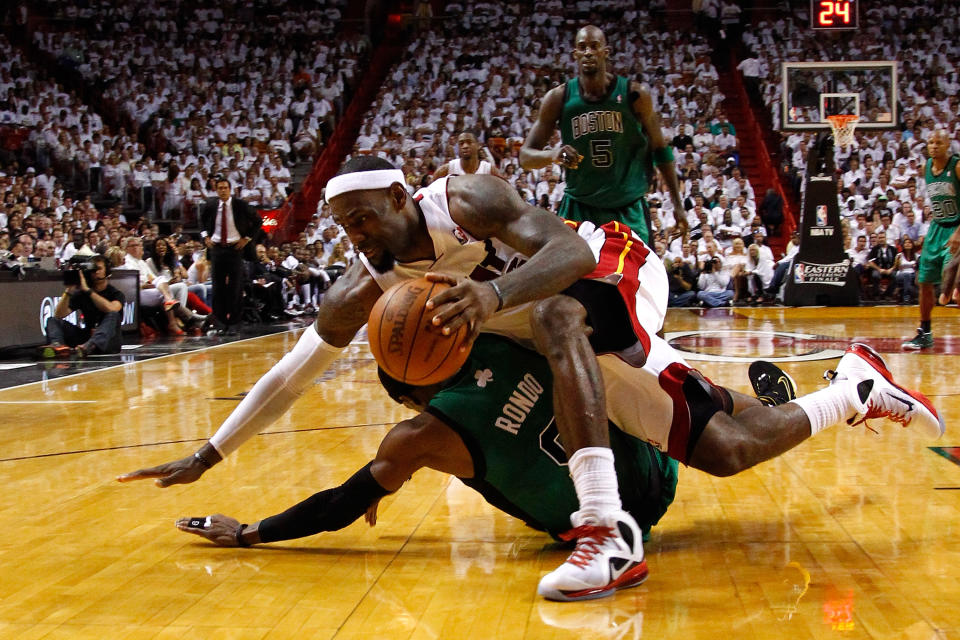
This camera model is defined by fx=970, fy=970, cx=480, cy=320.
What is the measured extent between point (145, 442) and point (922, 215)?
13500mm

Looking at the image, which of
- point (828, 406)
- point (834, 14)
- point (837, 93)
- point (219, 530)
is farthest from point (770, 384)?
point (834, 14)

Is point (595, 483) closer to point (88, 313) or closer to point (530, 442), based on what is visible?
point (530, 442)

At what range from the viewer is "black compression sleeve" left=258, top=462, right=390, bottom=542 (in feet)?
8.57

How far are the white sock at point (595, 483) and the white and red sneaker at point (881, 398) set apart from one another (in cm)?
109

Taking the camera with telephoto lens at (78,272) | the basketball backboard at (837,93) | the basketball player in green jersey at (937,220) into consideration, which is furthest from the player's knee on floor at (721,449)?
the basketball backboard at (837,93)

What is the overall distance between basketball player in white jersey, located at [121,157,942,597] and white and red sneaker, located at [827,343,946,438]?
3 centimetres

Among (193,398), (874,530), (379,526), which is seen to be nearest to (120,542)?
(379,526)

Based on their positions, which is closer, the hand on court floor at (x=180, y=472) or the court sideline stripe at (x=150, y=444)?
the hand on court floor at (x=180, y=472)

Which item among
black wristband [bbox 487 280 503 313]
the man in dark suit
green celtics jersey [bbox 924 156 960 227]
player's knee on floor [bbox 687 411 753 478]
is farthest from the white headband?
the man in dark suit

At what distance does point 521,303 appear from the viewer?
2.29m

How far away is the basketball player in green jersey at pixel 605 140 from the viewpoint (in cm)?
503

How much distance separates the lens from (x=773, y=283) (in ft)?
44.9

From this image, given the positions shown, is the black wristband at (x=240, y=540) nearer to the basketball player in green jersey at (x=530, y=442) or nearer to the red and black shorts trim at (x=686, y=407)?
the basketball player in green jersey at (x=530, y=442)

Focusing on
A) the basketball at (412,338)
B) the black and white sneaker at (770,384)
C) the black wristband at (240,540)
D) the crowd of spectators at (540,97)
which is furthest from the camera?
the crowd of spectators at (540,97)
